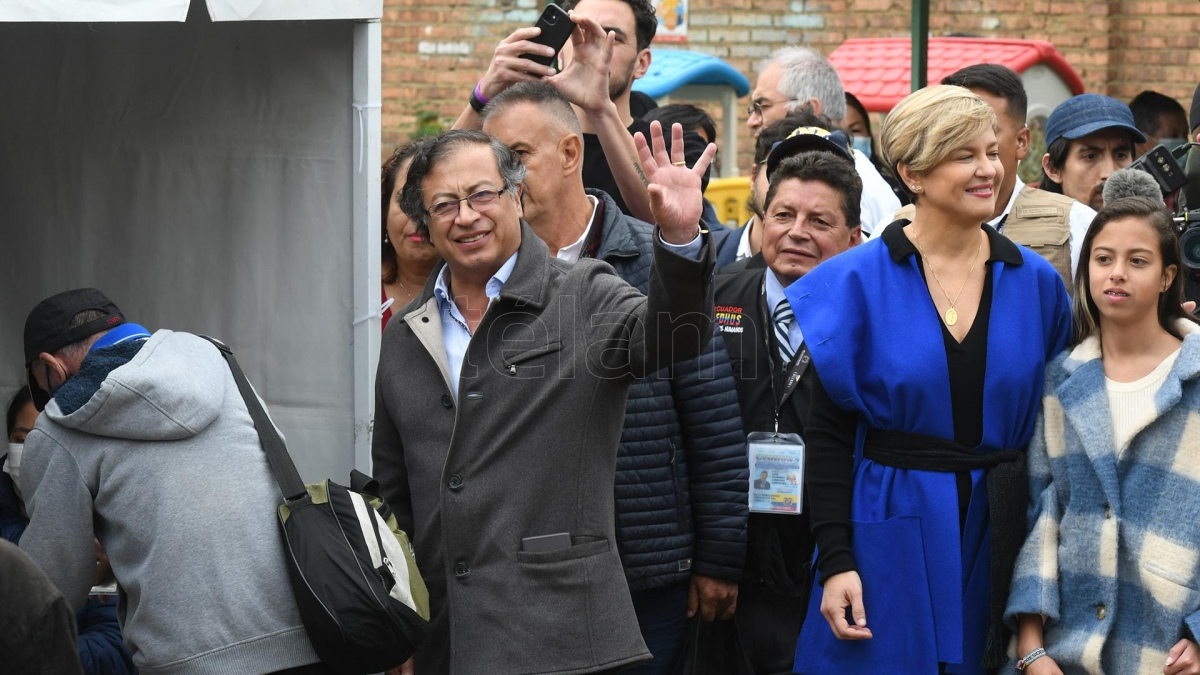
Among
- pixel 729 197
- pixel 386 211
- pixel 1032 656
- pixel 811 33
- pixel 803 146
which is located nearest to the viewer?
pixel 1032 656

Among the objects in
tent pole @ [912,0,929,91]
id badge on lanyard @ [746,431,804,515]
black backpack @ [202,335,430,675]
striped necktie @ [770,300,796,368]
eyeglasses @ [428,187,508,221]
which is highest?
tent pole @ [912,0,929,91]

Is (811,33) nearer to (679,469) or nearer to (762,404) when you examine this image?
(762,404)

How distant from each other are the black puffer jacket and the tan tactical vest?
1.05 metres

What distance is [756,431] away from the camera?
11.9ft

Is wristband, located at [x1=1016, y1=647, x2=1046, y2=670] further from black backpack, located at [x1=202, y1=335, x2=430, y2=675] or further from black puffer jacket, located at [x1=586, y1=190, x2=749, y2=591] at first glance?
black backpack, located at [x1=202, y1=335, x2=430, y2=675]

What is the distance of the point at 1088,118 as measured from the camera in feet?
15.5

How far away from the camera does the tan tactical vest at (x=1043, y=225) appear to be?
3.95m

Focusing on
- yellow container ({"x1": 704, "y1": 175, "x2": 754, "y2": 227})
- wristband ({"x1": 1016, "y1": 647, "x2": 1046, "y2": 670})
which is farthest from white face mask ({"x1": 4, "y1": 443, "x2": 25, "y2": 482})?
yellow container ({"x1": 704, "y1": 175, "x2": 754, "y2": 227})

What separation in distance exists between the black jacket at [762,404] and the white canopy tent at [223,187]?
94cm

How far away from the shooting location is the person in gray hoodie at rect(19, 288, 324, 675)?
2896 millimetres

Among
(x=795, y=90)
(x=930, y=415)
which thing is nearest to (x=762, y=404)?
(x=930, y=415)

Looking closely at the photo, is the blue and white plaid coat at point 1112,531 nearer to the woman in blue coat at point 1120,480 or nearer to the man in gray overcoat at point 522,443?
the woman in blue coat at point 1120,480

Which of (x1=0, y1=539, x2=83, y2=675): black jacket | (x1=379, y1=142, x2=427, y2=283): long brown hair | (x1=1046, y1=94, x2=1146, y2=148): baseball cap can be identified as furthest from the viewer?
(x1=1046, y1=94, x2=1146, y2=148): baseball cap

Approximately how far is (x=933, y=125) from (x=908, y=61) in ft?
22.9
